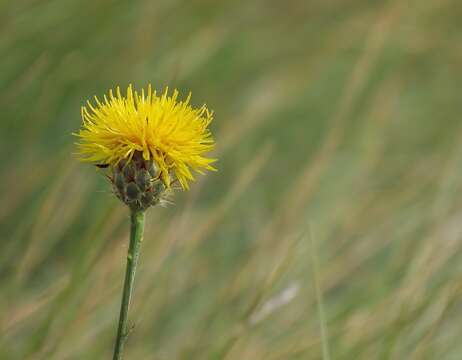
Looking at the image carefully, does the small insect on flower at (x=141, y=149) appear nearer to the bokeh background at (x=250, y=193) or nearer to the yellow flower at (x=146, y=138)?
the yellow flower at (x=146, y=138)

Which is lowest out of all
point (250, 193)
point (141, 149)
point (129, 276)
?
point (129, 276)

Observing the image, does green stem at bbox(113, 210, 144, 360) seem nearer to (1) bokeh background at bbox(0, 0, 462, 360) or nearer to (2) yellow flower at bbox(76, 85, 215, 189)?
(2) yellow flower at bbox(76, 85, 215, 189)

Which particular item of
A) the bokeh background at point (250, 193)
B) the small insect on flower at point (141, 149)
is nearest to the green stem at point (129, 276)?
the small insect on flower at point (141, 149)

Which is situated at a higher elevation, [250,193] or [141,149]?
[250,193]

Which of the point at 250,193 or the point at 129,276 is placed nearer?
the point at 129,276

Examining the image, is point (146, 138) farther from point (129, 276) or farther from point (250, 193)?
point (250, 193)

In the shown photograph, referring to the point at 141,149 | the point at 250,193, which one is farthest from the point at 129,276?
the point at 250,193

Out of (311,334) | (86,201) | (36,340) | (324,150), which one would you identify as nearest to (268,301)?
(311,334)
